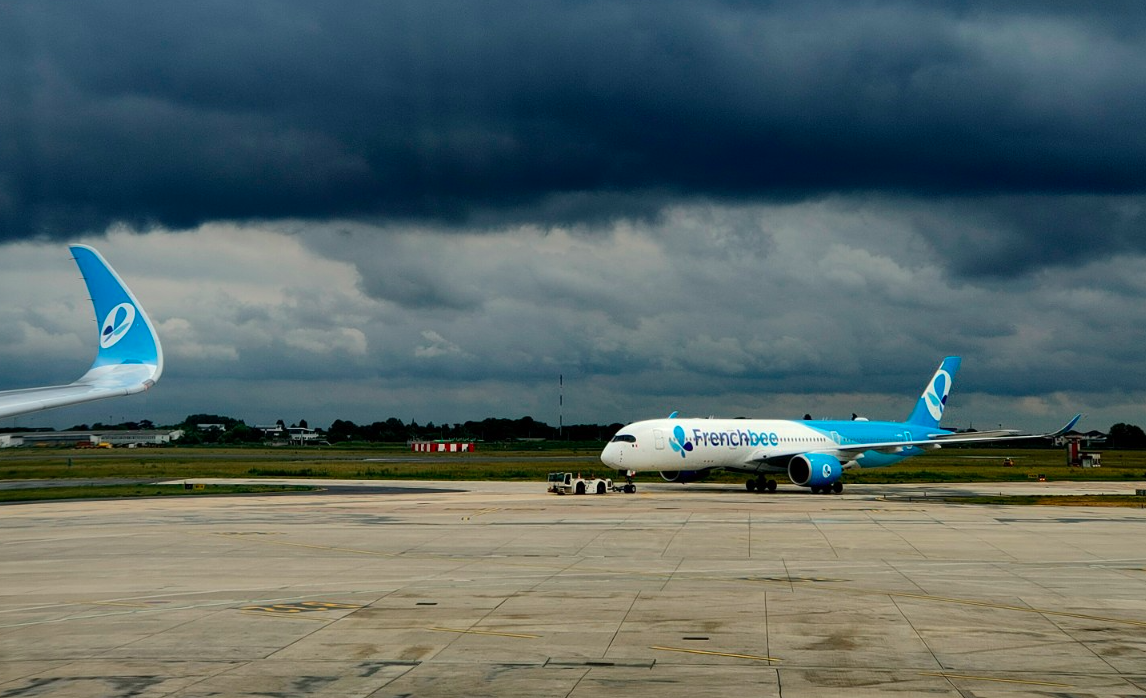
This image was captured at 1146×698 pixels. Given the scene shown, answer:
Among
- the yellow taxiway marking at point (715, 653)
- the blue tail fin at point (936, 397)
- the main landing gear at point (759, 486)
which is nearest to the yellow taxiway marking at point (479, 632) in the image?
the yellow taxiway marking at point (715, 653)

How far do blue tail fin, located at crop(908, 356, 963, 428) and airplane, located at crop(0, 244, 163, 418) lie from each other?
6882 centimetres

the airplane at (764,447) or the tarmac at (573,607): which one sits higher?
the airplane at (764,447)

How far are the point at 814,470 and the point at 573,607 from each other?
4785cm

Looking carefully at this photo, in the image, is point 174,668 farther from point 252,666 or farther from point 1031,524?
point 1031,524

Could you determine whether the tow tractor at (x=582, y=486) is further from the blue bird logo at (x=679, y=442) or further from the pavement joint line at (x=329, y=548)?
the pavement joint line at (x=329, y=548)

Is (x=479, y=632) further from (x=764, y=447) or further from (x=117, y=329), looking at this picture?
(x=764, y=447)

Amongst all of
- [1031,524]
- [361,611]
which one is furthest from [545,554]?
[1031,524]

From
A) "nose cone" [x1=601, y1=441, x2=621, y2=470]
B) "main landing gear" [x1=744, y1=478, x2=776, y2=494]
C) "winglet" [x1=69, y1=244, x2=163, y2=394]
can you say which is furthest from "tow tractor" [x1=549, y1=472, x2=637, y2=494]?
"winglet" [x1=69, y1=244, x2=163, y2=394]

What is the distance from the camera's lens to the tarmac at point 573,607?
1559cm

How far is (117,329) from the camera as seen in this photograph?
108ft

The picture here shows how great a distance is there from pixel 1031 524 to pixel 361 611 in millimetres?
32375

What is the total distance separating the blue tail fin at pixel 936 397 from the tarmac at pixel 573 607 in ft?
140

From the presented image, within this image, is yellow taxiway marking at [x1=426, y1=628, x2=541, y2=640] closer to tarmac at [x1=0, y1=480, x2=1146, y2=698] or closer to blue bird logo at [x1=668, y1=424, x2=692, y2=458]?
tarmac at [x1=0, y1=480, x2=1146, y2=698]

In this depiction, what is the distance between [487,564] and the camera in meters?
30.2
